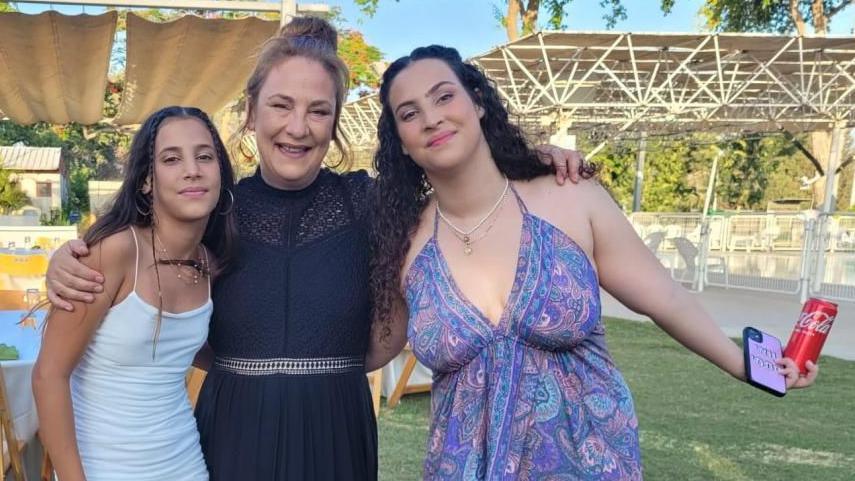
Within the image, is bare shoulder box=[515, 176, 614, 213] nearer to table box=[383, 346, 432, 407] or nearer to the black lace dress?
the black lace dress

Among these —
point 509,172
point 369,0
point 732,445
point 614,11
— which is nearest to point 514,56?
point 369,0

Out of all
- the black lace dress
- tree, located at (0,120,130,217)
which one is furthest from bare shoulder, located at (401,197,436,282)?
tree, located at (0,120,130,217)

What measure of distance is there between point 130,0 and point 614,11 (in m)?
16.8

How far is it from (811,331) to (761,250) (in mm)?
11616

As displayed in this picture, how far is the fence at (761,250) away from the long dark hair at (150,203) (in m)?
8.98

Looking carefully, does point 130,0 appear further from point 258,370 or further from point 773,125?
point 773,125

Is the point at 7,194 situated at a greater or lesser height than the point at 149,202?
lesser

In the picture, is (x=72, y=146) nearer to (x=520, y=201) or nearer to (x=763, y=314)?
(x=763, y=314)

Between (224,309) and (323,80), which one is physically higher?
(323,80)

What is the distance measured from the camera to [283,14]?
4297mm

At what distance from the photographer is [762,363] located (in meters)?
1.54

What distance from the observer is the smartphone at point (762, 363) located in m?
1.50

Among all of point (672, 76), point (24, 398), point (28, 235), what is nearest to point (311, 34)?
point (24, 398)

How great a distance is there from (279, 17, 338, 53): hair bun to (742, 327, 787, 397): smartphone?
126cm
